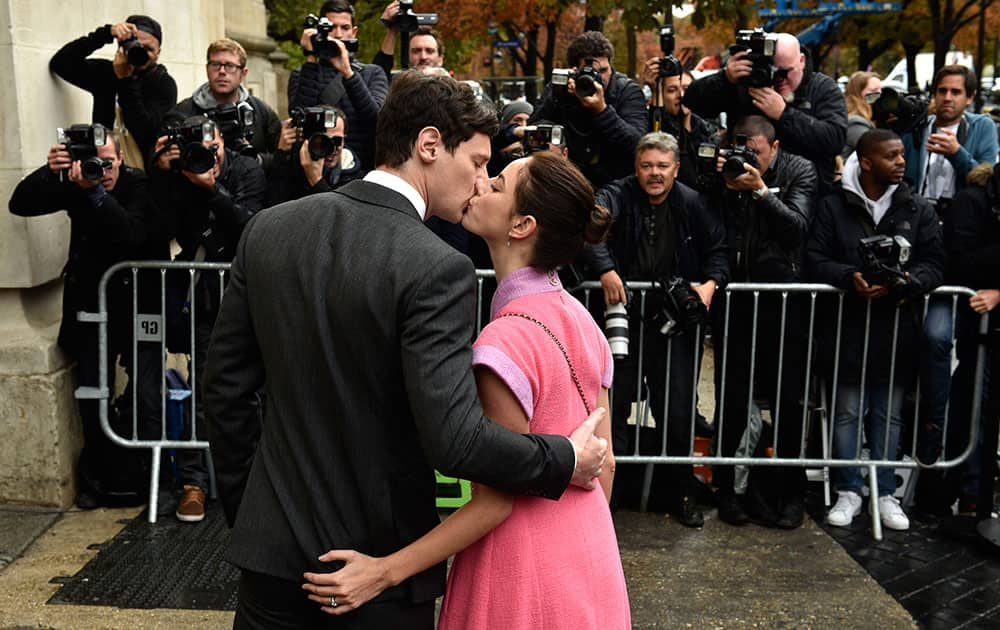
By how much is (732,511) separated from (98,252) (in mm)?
3568

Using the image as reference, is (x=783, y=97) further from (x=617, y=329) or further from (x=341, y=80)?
(x=341, y=80)

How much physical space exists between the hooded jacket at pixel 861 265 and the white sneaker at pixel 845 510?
0.61 m

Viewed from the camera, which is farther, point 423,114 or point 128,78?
point 128,78

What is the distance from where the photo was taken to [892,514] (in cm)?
632

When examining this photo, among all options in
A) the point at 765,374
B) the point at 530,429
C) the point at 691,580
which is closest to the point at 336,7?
the point at 765,374

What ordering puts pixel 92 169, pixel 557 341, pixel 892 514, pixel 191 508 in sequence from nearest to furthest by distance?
pixel 557 341 < pixel 92 169 < pixel 191 508 < pixel 892 514

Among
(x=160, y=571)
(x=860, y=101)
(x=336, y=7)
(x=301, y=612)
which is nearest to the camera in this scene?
(x=301, y=612)

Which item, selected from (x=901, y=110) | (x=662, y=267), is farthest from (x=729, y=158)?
(x=901, y=110)

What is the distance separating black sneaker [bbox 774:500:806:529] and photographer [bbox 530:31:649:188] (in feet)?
6.75

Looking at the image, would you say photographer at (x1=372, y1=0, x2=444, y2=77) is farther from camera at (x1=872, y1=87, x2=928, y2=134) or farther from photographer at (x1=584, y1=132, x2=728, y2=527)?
camera at (x1=872, y1=87, x2=928, y2=134)

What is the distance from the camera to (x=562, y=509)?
2.65 m

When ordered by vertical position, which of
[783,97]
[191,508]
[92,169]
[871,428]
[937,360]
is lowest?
[191,508]

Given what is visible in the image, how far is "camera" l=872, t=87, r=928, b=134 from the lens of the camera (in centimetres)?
734

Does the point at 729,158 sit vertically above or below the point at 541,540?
above
